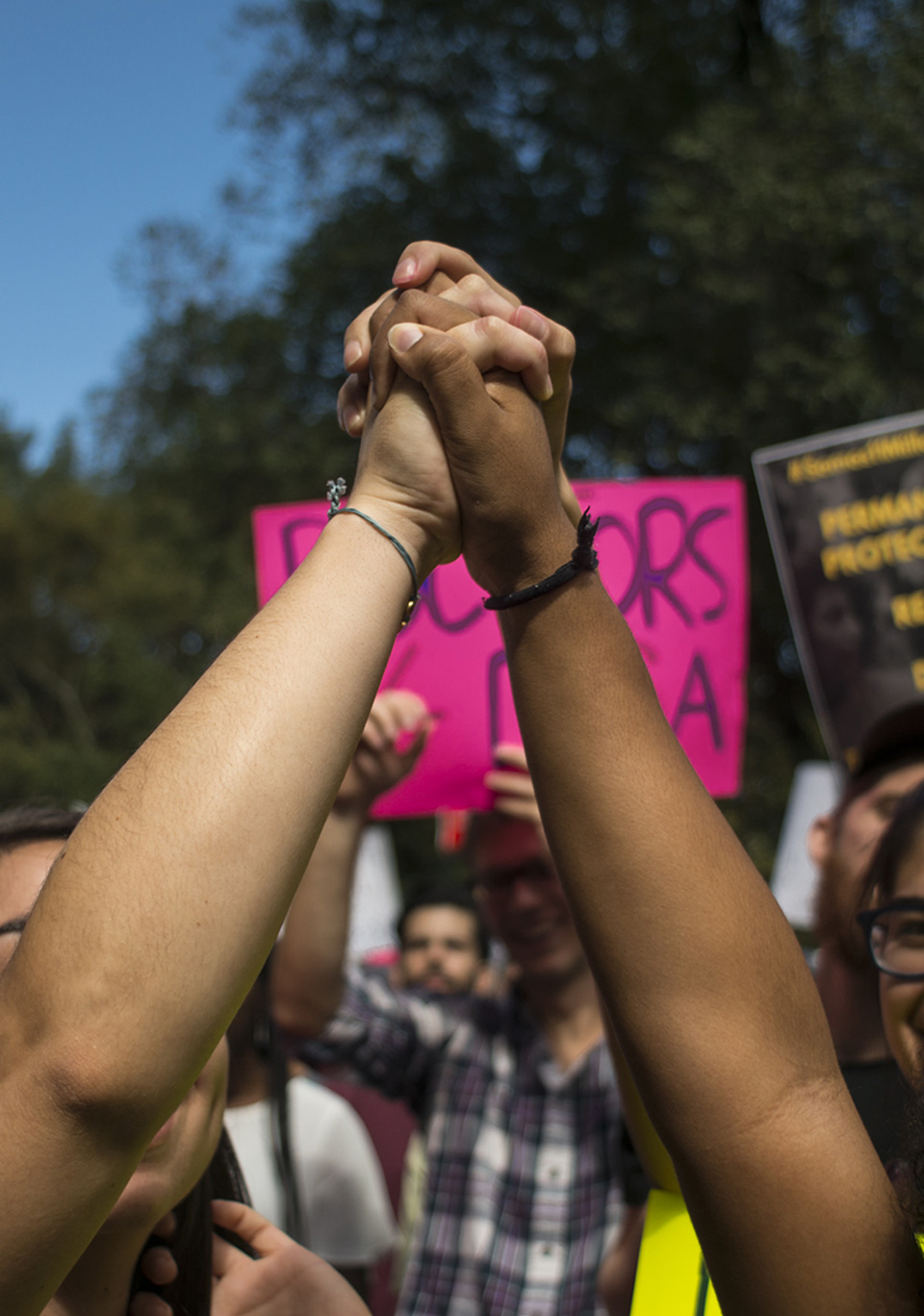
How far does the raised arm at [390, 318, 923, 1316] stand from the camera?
0.91 meters

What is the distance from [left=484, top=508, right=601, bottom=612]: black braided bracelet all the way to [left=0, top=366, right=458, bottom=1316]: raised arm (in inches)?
8.4

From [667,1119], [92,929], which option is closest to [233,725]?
[92,929]

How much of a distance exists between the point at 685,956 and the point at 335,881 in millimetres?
1285

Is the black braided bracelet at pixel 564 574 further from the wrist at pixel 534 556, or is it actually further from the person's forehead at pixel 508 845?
the person's forehead at pixel 508 845

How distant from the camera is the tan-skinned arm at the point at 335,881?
2.09m

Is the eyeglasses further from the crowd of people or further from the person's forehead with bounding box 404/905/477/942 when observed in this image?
the person's forehead with bounding box 404/905/477/942

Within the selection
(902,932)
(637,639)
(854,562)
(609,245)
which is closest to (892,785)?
(637,639)

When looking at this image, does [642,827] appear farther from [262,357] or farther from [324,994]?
[262,357]

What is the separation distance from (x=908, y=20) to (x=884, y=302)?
239 cm

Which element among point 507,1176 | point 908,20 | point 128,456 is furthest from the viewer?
point 128,456

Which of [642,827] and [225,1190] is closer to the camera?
[642,827]

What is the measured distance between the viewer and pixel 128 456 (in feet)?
65.0

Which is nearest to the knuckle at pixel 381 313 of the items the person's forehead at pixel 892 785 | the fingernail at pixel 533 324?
the fingernail at pixel 533 324

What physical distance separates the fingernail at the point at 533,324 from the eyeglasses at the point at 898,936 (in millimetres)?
754
